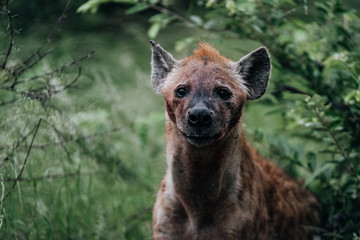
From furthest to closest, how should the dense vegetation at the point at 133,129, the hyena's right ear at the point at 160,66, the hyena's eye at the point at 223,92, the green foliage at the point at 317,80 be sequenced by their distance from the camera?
the green foliage at the point at 317,80 → the dense vegetation at the point at 133,129 → the hyena's right ear at the point at 160,66 → the hyena's eye at the point at 223,92

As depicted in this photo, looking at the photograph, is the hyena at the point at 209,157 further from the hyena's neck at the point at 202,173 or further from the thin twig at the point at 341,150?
the thin twig at the point at 341,150

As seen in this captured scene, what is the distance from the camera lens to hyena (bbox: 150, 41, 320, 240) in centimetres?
406

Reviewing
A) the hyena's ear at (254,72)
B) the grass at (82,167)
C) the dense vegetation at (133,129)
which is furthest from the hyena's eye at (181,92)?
the grass at (82,167)

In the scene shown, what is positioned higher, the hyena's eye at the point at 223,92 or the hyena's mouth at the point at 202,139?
the hyena's eye at the point at 223,92

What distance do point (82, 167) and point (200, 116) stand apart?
7.37 ft

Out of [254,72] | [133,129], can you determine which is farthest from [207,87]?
[133,129]

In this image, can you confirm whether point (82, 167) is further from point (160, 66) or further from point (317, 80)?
point (317, 80)

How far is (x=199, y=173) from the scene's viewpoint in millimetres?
4301

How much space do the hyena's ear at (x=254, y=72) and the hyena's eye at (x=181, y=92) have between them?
1.65ft

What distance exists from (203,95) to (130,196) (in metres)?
2.24

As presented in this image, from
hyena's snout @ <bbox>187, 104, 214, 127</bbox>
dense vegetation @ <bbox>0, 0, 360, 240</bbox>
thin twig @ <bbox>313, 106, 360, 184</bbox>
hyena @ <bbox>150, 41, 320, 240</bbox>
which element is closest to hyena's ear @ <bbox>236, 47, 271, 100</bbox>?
hyena @ <bbox>150, 41, 320, 240</bbox>

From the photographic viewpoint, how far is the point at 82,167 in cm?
567

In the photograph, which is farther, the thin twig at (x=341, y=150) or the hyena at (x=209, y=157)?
the thin twig at (x=341, y=150)

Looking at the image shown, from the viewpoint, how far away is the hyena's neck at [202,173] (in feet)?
14.0
